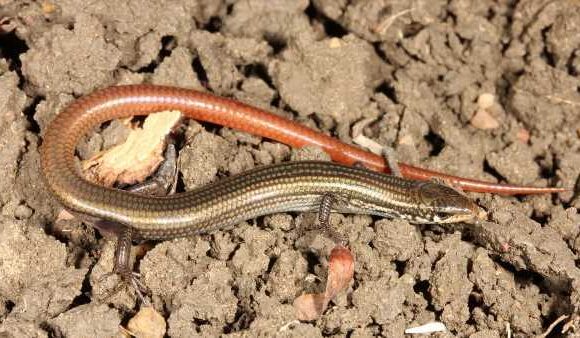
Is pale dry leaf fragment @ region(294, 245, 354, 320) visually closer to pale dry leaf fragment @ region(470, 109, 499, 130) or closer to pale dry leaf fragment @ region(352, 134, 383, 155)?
pale dry leaf fragment @ region(352, 134, 383, 155)

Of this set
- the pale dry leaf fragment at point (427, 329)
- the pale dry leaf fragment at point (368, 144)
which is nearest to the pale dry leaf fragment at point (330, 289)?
the pale dry leaf fragment at point (427, 329)

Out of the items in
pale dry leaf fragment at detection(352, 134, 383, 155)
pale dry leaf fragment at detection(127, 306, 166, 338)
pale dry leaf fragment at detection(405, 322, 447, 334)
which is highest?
pale dry leaf fragment at detection(352, 134, 383, 155)

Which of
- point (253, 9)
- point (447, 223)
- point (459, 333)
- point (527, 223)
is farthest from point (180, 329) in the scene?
point (253, 9)

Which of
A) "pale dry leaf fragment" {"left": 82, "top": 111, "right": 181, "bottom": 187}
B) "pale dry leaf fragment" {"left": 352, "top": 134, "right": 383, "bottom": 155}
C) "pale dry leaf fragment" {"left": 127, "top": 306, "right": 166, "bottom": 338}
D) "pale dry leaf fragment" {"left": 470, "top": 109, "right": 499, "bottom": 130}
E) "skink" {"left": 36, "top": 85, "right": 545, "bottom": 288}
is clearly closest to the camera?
"pale dry leaf fragment" {"left": 127, "top": 306, "right": 166, "bottom": 338}

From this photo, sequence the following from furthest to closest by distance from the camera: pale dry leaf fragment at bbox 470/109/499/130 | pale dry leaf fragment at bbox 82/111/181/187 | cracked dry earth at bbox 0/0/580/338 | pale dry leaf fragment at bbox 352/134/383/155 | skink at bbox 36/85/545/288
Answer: pale dry leaf fragment at bbox 470/109/499/130, pale dry leaf fragment at bbox 352/134/383/155, pale dry leaf fragment at bbox 82/111/181/187, skink at bbox 36/85/545/288, cracked dry earth at bbox 0/0/580/338

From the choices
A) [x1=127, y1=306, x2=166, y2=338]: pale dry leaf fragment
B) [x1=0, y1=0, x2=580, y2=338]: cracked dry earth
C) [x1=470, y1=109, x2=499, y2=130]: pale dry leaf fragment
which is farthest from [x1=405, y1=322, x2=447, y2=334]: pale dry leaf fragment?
[x1=470, y1=109, x2=499, y2=130]: pale dry leaf fragment

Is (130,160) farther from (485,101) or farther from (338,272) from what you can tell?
(485,101)

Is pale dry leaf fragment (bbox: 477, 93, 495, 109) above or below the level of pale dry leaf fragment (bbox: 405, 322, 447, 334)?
above
